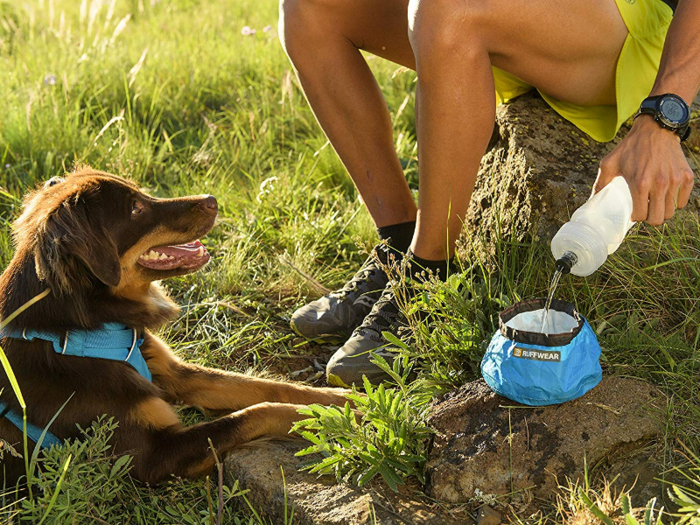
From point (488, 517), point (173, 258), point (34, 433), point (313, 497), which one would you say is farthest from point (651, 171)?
point (34, 433)

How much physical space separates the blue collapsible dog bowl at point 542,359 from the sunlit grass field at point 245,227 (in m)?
0.24

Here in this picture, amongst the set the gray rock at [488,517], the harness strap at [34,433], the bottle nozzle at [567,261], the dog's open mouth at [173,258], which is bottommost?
the gray rock at [488,517]

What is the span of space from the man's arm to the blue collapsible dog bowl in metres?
0.37

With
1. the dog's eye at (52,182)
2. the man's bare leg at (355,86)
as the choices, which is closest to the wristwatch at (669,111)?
the man's bare leg at (355,86)

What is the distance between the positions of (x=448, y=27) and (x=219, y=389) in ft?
5.03

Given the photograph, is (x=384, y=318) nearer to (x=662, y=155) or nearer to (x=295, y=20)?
(x=662, y=155)

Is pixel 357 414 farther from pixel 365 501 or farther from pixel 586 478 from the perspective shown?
pixel 586 478

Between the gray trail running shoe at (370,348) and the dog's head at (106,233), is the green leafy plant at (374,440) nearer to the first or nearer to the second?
the gray trail running shoe at (370,348)

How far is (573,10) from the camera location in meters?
2.38

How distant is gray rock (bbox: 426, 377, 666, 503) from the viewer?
2051mm

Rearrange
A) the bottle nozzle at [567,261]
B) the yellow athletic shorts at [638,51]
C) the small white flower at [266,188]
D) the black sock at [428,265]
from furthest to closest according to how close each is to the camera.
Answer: the small white flower at [266,188], the black sock at [428,265], the yellow athletic shorts at [638,51], the bottle nozzle at [567,261]

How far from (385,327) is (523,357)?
824 mm

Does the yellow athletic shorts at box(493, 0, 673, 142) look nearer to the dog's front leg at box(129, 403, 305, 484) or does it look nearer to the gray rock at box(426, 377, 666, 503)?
the gray rock at box(426, 377, 666, 503)

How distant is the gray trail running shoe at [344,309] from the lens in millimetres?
3074
